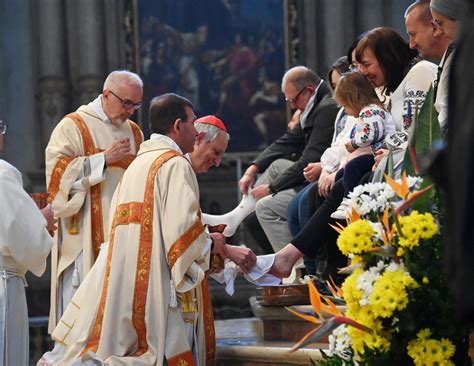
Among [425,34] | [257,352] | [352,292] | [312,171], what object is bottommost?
[257,352]

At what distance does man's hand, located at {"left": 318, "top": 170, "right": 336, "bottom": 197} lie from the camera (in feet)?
16.6

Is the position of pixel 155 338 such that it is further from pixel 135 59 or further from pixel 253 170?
pixel 135 59

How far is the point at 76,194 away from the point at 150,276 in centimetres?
193

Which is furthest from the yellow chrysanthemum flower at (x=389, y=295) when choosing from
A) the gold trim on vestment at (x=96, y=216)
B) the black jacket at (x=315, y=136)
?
the gold trim on vestment at (x=96, y=216)

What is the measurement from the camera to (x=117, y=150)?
6.45 metres

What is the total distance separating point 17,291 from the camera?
548 cm

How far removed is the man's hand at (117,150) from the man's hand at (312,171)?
140cm

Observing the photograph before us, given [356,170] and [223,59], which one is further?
[223,59]

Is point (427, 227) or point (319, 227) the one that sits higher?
point (427, 227)

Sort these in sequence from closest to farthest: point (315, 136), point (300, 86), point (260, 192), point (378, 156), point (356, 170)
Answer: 1. point (378, 156)
2. point (356, 170)
3. point (315, 136)
4. point (300, 86)
5. point (260, 192)

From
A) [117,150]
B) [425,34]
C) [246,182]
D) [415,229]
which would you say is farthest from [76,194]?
[415,229]

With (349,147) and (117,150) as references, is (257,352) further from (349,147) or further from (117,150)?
(117,150)

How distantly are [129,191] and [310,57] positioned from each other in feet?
26.6

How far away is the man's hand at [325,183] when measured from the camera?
16.6 feet
